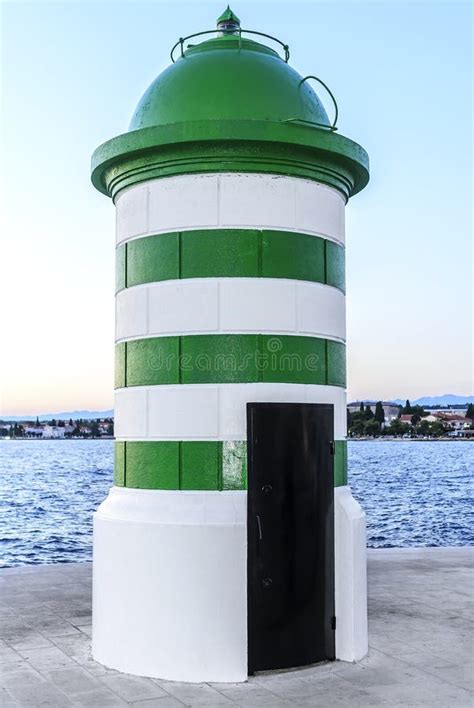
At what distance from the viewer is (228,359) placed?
715 centimetres

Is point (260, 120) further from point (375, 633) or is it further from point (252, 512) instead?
point (375, 633)

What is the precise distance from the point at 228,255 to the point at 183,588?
266 centimetres

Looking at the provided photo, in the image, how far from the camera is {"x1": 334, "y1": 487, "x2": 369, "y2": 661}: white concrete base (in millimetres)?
7355

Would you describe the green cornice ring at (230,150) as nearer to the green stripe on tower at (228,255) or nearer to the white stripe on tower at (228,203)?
the white stripe on tower at (228,203)

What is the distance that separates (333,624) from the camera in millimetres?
7367

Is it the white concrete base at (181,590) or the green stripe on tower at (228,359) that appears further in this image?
the green stripe on tower at (228,359)

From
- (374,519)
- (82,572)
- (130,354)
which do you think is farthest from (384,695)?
(374,519)

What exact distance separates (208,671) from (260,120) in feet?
14.2

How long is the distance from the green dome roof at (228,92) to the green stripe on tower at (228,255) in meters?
0.95

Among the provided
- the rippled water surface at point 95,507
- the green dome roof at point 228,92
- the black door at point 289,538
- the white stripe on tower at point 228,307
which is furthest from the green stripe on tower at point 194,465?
the rippled water surface at point 95,507

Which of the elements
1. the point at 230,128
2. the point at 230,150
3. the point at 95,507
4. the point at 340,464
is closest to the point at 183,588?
the point at 340,464

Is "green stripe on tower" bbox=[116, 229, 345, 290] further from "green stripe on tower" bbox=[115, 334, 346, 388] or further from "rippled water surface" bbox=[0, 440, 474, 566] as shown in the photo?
"rippled water surface" bbox=[0, 440, 474, 566]

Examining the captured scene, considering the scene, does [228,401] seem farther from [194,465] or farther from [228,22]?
[228,22]

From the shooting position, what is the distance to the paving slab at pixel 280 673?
637cm
